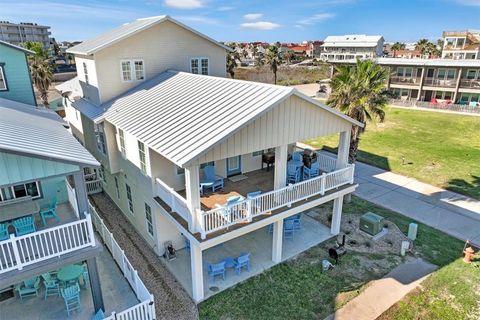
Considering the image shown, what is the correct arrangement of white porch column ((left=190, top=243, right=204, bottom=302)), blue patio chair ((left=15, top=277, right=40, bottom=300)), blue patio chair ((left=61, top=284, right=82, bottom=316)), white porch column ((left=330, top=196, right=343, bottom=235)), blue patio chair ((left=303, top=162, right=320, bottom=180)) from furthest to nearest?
white porch column ((left=330, top=196, right=343, bottom=235)) → blue patio chair ((left=303, top=162, right=320, bottom=180)) → white porch column ((left=190, top=243, right=204, bottom=302)) → blue patio chair ((left=15, top=277, right=40, bottom=300)) → blue patio chair ((left=61, top=284, right=82, bottom=316))

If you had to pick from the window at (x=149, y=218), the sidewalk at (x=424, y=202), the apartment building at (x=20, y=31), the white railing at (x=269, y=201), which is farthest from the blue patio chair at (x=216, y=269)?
the apartment building at (x=20, y=31)

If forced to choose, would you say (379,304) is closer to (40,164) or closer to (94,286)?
(94,286)

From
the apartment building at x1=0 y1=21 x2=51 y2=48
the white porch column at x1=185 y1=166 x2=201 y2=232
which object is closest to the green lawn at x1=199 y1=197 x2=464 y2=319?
the white porch column at x1=185 y1=166 x2=201 y2=232

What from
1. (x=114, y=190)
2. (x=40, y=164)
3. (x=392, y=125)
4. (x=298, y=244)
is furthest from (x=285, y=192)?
(x=392, y=125)

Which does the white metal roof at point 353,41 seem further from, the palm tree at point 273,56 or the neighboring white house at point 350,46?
the palm tree at point 273,56

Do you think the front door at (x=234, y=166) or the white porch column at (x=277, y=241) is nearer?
the white porch column at (x=277, y=241)

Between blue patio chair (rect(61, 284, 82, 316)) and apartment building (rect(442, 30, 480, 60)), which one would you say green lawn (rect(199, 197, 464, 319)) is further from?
apartment building (rect(442, 30, 480, 60))
